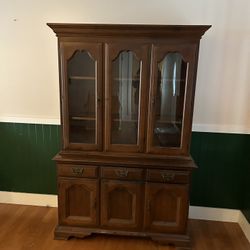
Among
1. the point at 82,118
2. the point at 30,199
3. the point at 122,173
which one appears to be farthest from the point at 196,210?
the point at 30,199

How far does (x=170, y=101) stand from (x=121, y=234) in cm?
126

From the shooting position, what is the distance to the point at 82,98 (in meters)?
2.17

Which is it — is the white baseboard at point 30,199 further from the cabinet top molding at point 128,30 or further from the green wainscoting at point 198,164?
the cabinet top molding at point 128,30

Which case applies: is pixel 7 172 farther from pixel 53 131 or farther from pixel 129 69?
pixel 129 69

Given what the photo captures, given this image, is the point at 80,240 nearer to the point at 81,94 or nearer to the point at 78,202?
the point at 78,202

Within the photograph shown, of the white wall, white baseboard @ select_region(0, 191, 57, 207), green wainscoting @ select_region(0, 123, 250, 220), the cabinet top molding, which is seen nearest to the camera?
the cabinet top molding

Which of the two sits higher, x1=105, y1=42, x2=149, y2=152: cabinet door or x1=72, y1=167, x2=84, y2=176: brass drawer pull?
x1=105, y1=42, x2=149, y2=152: cabinet door

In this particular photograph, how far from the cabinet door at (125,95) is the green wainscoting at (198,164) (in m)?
0.73

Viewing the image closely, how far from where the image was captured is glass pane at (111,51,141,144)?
6.79ft

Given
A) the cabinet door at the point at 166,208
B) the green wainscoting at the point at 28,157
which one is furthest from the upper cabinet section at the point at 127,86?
the green wainscoting at the point at 28,157

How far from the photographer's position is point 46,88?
2605 millimetres

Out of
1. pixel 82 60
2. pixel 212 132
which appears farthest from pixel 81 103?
pixel 212 132

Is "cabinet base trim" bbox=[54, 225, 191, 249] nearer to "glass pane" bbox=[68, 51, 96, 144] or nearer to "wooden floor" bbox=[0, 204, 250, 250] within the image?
"wooden floor" bbox=[0, 204, 250, 250]

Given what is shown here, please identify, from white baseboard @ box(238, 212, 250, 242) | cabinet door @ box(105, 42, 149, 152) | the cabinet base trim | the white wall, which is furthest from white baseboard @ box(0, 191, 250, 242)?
cabinet door @ box(105, 42, 149, 152)
